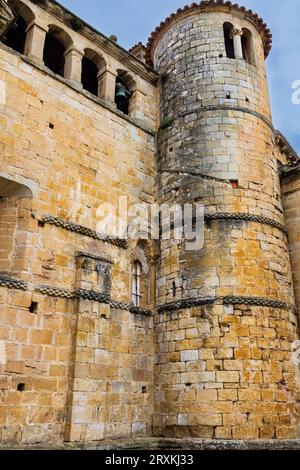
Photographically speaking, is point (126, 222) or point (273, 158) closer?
point (126, 222)

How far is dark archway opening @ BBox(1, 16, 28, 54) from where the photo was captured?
340 inches

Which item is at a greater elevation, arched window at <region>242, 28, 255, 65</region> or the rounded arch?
arched window at <region>242, 28, 255, 65</region>

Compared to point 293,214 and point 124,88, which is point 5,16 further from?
point 293,214

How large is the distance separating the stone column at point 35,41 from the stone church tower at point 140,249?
0.03 metres

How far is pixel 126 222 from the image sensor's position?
8555 millimetres

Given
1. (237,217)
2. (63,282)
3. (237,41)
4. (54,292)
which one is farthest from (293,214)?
(54,292)

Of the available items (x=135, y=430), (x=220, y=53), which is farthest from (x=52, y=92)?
(x=135, y=430)

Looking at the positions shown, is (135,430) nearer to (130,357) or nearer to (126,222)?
(130,357)

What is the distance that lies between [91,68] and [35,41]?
2.00 meters

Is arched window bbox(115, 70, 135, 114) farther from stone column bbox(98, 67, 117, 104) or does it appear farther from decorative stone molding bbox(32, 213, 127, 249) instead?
decorative stone molding bbox(32, 213, 127, 249)

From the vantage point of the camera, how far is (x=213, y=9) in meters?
10.2

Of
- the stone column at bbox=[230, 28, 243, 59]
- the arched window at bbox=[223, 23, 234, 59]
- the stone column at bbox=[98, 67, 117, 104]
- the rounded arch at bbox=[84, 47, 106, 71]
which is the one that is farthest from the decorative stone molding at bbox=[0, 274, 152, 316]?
the arched window at bbox=[223, 23, 234, 59]

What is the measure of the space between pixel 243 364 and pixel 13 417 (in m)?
3.63

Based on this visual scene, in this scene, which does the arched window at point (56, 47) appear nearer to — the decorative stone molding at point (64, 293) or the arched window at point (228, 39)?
the arched window at point (228, 39)
